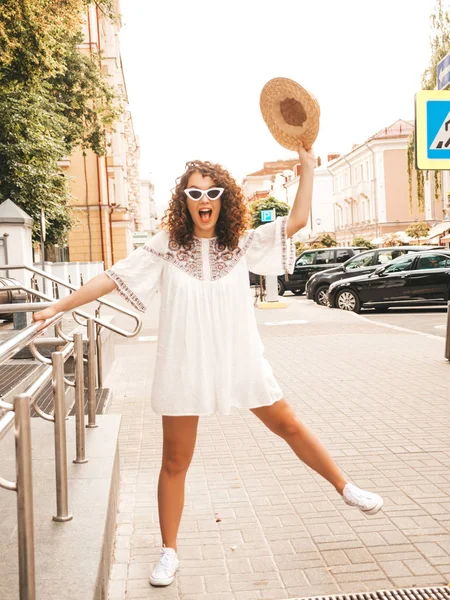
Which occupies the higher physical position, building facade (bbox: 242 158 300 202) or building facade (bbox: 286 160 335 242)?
building facade (bbox: 242 158 300 202)

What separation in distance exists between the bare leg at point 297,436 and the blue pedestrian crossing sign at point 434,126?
542 cm

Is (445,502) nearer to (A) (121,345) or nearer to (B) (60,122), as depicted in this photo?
(A) (121,345)

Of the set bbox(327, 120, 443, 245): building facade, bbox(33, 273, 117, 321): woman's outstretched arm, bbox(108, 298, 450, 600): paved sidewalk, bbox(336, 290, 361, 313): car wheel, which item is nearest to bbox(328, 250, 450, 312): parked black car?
bbox(336, 290, 361, 313): car wheel

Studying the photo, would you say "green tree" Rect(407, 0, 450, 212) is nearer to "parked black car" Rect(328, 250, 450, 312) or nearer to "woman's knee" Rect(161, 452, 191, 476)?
"parked black car" Rect(328, 250, 450, 312)

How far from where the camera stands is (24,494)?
2490 mm

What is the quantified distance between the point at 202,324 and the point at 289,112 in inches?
44.3

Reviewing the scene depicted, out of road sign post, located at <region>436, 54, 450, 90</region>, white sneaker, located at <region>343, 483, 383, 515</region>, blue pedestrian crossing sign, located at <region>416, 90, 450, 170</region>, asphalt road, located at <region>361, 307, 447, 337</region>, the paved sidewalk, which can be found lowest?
the paved sidewalk

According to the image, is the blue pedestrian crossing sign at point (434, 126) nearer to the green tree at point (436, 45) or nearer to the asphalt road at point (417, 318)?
the asphalt road at point (417, 318)

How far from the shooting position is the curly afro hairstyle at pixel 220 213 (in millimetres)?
3695

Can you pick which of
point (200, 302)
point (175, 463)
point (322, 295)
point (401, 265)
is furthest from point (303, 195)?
point (322, 295)

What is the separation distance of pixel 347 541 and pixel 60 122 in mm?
21286

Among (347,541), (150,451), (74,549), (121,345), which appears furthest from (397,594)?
(121,345)

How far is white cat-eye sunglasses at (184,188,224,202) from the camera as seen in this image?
3664 mm

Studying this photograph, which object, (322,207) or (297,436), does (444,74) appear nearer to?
(297,436)
